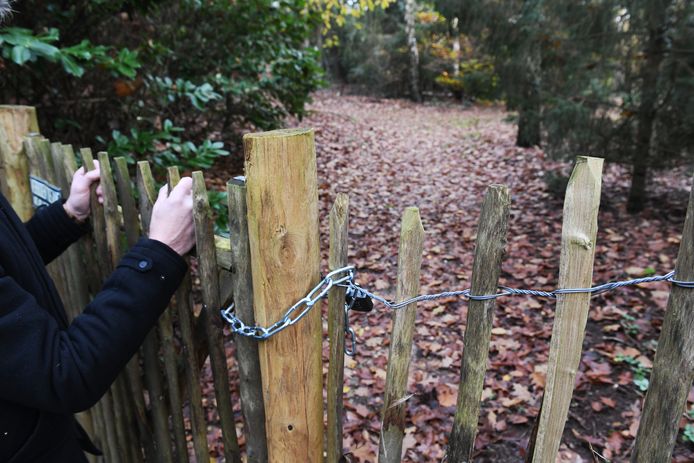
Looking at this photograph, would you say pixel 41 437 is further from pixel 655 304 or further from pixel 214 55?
pixel 214 55

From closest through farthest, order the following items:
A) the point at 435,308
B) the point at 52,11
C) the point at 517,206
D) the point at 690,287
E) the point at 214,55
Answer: the point at 690,287 < the point at 52,11 < the point at 435,308 < the point at 214,55 < the point at 517,206

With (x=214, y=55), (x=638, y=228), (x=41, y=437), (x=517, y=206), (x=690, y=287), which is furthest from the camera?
(x=517, y=206)

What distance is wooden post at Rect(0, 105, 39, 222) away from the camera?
94.0 inches

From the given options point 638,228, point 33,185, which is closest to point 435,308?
point 638,228

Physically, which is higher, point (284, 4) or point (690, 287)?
point (284, 4)

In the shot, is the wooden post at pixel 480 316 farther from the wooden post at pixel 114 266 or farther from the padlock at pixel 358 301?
the wooden post at pixel 114 266

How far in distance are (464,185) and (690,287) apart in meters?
7.83

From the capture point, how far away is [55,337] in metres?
1.16

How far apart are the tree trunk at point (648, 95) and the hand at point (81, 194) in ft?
20.1

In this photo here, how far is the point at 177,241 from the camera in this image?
57.1 inches

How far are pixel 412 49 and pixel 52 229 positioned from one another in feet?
73.3

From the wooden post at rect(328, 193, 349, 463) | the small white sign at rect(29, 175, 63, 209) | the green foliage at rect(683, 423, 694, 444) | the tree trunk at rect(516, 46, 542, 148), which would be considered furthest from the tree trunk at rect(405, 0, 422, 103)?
the wooden post at rect(328, 193, 349, 463)

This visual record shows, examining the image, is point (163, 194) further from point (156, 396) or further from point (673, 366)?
point (673, 366)

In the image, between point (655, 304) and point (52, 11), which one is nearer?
point (52, 11)
